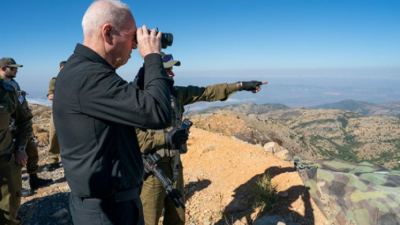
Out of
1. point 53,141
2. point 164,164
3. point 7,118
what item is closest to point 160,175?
point 164,164

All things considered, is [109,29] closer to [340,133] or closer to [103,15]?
[103,15]

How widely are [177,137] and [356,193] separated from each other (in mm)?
2542

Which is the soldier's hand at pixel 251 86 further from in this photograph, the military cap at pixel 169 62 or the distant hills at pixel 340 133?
the distant hills at pixel 340 133

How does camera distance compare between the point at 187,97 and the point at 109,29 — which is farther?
the point at 187,97

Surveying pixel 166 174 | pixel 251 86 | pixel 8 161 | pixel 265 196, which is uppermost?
pixel 251 86

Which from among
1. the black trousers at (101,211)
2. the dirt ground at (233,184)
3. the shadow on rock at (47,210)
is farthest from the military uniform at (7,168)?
the dirt ground at (233,184)

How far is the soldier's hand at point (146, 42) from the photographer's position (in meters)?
1.39

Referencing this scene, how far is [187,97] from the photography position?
3217mm

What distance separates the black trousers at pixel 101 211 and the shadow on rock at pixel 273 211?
2335 mm

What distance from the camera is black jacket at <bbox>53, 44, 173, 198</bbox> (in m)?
1.17

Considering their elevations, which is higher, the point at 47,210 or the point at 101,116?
the point at 101,116

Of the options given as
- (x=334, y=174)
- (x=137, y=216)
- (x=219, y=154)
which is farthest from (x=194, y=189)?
(x=137, y=216)

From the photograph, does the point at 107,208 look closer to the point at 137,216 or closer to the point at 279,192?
the point at 137,216

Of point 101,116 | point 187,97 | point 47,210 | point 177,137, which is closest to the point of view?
point 101,116
